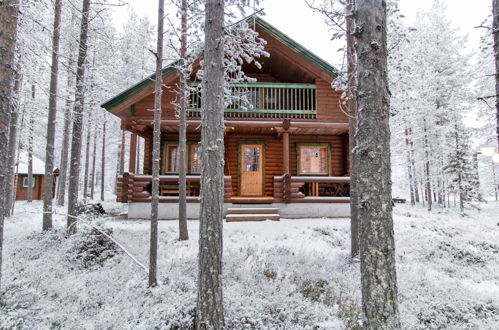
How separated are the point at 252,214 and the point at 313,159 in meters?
5.04

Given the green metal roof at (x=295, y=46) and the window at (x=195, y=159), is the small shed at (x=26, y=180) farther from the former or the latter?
the green metal roof at (x=295, y=46)

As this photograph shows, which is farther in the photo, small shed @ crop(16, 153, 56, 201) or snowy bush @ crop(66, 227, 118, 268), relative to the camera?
small shed @ crop(16, 153, 56, 201)

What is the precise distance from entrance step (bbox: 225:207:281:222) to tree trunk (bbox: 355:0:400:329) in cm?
800

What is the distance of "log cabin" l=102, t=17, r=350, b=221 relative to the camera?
11.3m

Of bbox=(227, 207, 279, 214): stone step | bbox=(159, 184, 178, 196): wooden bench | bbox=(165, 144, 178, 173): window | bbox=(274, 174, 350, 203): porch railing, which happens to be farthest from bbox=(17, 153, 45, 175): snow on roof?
bbox=(274, 174, 350, 203): porch railing

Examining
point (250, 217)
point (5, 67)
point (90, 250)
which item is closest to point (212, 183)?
point (5, 67)

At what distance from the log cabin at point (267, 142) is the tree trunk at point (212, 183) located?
655 centimetres

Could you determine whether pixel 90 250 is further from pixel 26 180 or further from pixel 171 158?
pixel 26 180

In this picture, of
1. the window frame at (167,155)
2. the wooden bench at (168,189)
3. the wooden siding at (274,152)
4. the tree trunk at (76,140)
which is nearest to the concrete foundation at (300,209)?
the wooden bench at (168,189)

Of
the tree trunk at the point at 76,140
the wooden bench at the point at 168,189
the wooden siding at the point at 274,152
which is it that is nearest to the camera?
the tree trunk at the point at 76,140

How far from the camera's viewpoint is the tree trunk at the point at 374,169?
2.45 meters

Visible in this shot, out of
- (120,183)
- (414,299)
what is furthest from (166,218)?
(414,299)

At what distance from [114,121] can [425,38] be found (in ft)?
86.3

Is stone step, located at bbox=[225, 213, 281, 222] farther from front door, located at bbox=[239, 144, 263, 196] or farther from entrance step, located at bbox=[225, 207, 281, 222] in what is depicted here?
front door, located at bbox=[239, 144, 263, 196]
